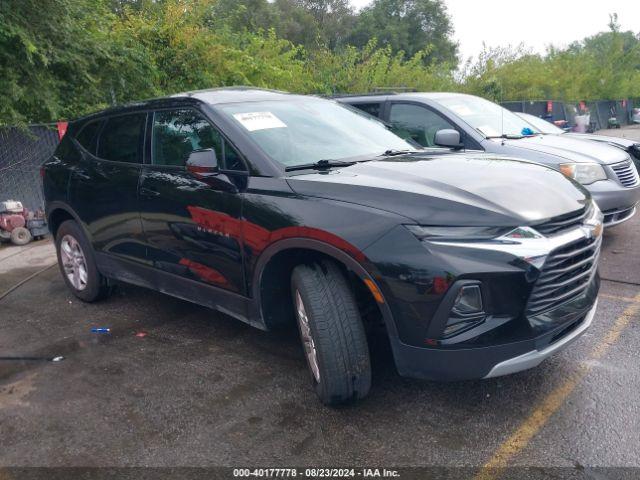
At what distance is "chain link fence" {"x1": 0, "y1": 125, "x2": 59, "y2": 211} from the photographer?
336 inches

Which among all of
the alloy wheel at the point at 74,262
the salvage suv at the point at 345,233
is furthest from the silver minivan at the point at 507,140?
the alloy wheel at the point at 74,262

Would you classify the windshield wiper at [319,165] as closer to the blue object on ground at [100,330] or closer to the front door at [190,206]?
the front door at [190,206]

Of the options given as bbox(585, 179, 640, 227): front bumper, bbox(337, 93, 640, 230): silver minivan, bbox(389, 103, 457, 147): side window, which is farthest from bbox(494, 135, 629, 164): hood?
bbox(389, 103, 457, 147): side window

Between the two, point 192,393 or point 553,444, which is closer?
point 553,444

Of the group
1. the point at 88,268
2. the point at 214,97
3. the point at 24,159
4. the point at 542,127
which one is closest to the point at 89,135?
the point at 88,268

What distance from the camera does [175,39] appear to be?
34.0 feet

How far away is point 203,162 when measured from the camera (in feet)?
11.5

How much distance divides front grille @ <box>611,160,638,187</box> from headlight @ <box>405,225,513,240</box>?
406 cm

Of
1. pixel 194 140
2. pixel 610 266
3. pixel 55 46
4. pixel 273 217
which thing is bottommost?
pixel 610 266

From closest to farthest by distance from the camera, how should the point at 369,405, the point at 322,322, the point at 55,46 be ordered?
the point at 322,322 → the point at 369,405 → the point at 55,46

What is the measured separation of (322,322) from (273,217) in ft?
2.21

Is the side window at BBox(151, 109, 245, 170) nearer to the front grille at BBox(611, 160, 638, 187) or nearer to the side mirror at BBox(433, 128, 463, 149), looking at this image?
the side mirror at BBox(433, 128, 463, 149)

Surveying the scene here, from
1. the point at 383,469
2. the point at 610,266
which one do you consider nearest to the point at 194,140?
the point at 383,469

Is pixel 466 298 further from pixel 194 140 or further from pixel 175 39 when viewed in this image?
pixel 175 39
